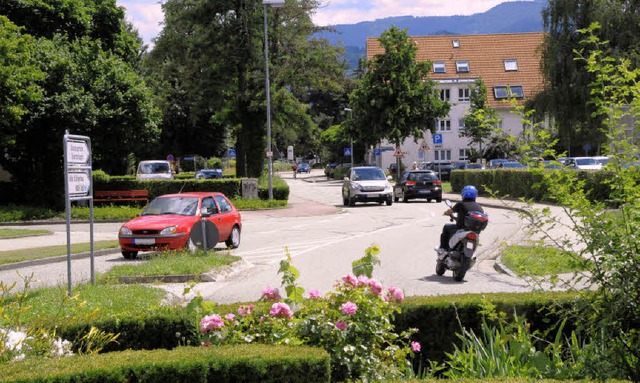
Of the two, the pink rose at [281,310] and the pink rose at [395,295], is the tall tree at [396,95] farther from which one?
the pink rose at [281,310]

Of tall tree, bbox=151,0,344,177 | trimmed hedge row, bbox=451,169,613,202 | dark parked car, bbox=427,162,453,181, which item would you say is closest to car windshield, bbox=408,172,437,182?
trimmed hedge row, bbox=451,169,613,202

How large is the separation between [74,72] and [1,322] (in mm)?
33615

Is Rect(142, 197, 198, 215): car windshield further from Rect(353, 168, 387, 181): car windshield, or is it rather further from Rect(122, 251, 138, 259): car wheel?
Rect(353, 168, 387, 181): car windshield

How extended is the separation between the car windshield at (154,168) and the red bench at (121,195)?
9.05m

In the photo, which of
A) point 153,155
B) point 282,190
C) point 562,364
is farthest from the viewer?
point 153,155

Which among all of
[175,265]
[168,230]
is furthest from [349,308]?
[168,230]

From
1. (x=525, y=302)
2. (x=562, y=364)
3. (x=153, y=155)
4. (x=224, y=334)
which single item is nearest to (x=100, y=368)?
(x=224, y=334)

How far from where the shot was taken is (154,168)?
48750mm

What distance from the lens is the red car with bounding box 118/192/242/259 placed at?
18.6 m

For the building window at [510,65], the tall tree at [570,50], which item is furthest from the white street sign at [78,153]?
the building window at [510,65]

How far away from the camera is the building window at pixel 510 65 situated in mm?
83188

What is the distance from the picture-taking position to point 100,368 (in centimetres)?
490

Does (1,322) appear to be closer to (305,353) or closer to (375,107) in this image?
(305,353)

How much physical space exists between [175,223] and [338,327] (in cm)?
1387
